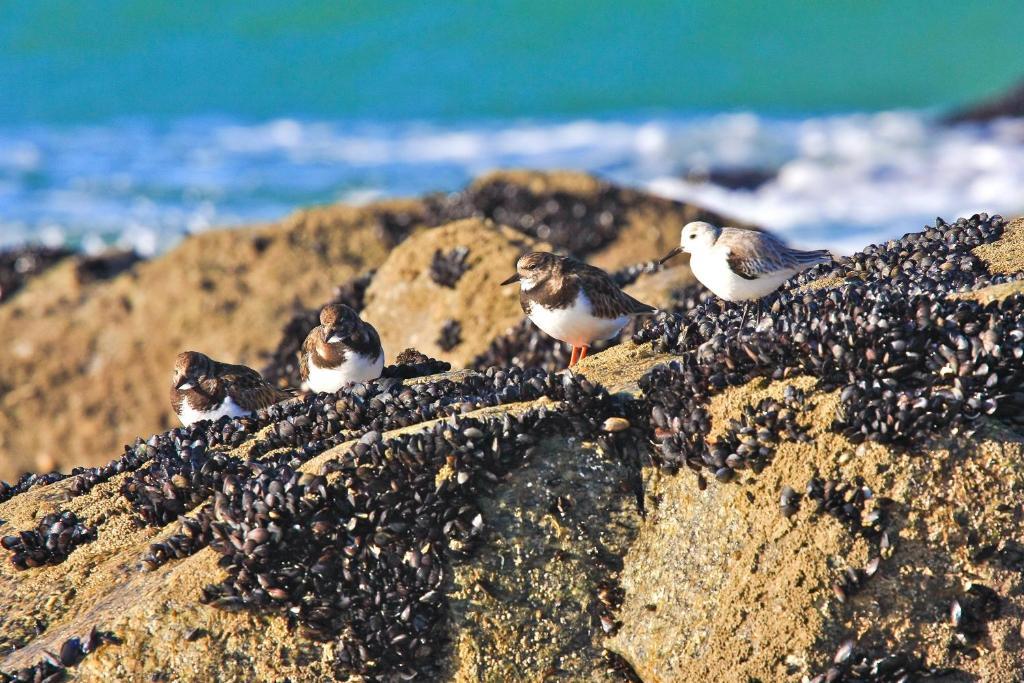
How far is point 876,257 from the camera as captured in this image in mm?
7664

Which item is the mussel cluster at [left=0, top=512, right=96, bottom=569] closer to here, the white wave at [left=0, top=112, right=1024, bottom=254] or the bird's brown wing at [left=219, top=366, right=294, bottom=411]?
the bird's brown wing at [left=219, top=366, right=294, bottom=411]

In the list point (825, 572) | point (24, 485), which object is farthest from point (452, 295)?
point (825, 572)

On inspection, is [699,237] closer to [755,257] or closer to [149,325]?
[755,257]

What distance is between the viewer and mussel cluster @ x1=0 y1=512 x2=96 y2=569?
6.35m

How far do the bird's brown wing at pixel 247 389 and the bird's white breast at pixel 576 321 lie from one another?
6.39ft

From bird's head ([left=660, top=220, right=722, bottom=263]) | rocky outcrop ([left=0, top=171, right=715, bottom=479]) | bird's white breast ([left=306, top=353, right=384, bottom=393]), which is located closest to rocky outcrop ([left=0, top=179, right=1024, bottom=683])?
bird's head ([left=660, top=220, right=722, bottom=263])

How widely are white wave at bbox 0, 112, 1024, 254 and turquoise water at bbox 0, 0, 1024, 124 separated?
2.37 m

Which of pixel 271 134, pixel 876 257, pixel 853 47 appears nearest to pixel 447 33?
pixel 271 134

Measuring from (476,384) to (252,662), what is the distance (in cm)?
211

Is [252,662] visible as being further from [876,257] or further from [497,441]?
[876,257]

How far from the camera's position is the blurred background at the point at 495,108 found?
2789 centimetres

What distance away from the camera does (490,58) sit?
142ft

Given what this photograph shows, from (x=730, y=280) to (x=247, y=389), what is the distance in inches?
132

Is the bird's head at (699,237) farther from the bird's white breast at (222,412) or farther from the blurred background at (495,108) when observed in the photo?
the blurred background at (495,108)
